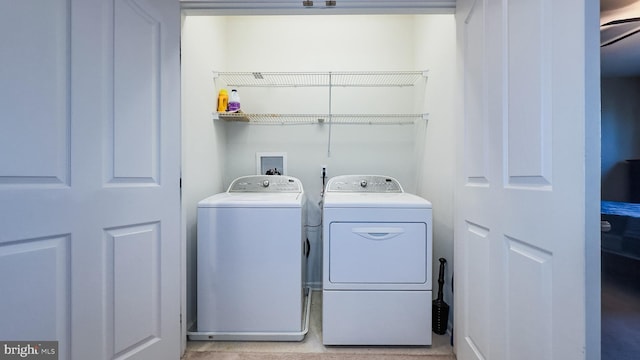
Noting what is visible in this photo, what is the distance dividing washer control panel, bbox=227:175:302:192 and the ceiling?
1.73 m

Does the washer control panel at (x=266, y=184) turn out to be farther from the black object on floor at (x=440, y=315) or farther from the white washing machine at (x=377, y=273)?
the black object on floor at (x=440, y=315)

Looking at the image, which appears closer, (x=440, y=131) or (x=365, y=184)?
(x=440, y=131)

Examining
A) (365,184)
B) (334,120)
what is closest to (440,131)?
(365,184)

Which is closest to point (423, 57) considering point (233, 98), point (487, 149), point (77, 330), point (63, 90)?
point (487, 149)

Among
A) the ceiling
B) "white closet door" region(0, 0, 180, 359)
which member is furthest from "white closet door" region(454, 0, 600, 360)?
"white closet door" region(0, 0, 180, 359)

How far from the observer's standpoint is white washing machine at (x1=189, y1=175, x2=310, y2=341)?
163 cm

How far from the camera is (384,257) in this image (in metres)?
1.58

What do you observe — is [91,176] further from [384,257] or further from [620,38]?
[620,38]

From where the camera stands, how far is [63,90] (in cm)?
97

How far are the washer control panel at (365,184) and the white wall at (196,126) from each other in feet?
3.17

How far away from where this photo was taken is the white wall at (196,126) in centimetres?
164

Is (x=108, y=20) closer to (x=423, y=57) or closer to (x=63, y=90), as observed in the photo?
(x=63, y=90)

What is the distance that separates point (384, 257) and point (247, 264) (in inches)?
33.0

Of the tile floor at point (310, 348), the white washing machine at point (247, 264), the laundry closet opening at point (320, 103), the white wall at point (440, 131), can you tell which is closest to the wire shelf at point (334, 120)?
the laundry closet opening at point (320, 103)
